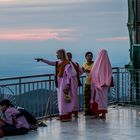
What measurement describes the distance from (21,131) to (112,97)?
4.00 m

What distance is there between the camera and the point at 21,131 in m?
8.21

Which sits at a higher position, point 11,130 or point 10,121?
point 10,121

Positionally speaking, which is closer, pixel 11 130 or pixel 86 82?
pixel 11 130

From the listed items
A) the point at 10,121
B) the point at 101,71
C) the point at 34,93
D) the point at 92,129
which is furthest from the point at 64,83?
the point at 10,121

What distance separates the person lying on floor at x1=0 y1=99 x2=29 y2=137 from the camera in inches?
320

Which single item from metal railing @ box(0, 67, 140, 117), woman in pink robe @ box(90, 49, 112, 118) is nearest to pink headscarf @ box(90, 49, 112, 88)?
woman in pink robe @ box(90, 49, 112, 118)

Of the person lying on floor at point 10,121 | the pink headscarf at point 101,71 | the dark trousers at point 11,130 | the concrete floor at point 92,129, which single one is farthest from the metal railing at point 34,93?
the dark trousers at point 11,130

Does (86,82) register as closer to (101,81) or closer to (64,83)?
(101,81)

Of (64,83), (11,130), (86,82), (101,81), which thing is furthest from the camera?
(86,82)

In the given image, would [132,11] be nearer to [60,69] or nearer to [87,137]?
[60,69]

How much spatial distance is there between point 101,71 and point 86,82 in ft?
1.42

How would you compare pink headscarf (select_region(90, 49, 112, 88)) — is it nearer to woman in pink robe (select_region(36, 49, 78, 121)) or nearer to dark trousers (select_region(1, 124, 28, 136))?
woman in pink robe (select_region(36, 49, 78, 121))

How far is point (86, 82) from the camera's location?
10078 mm

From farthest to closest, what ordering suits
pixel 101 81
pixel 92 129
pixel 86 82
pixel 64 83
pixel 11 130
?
pixel 86 82, pixel 101 81, pixel 64 83, pixel 92 129, pixel 11 130
